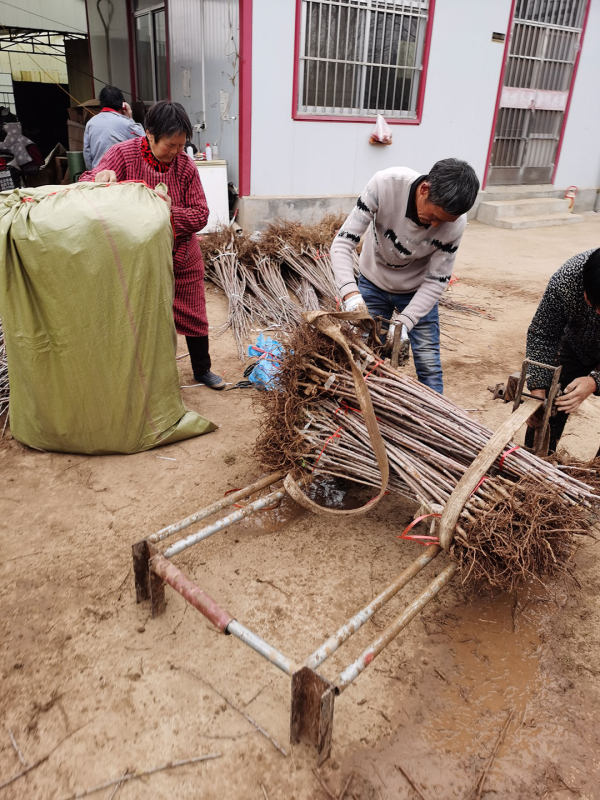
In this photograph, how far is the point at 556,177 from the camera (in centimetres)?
957

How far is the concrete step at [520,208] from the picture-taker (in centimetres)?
874

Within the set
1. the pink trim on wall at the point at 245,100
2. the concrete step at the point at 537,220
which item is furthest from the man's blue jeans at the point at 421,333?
the concrete step at the point at 537,220

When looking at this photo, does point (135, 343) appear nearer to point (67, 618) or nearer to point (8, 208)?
point (8, 208)

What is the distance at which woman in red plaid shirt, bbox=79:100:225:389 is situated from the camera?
2607mm

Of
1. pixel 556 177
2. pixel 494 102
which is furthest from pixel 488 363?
pixel 556 177

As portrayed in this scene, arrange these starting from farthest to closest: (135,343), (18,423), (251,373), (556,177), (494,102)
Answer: (556,177)
(494,102)
(251,373)
(18,423)
(135,343)

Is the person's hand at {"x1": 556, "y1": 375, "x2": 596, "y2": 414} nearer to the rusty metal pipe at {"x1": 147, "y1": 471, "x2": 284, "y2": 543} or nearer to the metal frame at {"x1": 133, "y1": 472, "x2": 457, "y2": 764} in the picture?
the metal frame at {"x1": 133, "y1": 472, "x2": 457, "y2": 764}

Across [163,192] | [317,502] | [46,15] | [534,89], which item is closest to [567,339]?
[317,502]

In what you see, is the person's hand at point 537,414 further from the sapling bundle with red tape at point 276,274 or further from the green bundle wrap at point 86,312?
the sapling bundle with red tape at point 276,274

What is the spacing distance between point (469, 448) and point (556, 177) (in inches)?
369

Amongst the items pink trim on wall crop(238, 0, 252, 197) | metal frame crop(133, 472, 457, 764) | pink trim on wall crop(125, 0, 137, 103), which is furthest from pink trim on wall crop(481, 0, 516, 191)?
metal frame crop(133, 472, 457, 764)

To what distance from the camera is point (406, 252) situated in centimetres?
253

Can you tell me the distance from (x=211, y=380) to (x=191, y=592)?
2041mm

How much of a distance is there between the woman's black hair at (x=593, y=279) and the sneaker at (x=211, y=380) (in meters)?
2.23
